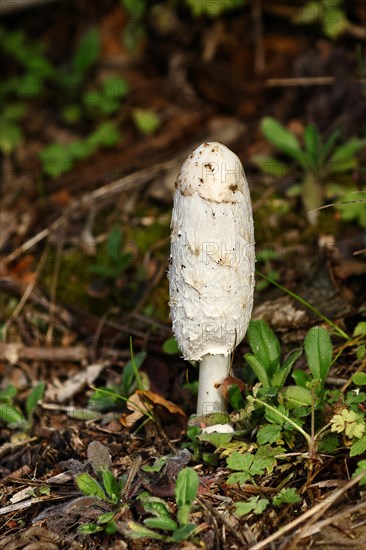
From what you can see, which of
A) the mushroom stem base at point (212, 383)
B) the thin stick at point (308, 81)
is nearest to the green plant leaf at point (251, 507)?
the mushroom stem base at point (212, 383)

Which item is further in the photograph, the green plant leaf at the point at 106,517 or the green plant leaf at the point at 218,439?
the green plant leaf at the point at 218,439

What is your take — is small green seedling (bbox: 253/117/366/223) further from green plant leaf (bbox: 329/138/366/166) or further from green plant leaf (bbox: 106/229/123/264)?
green plant leaf (bbox: 106/229/123/264)

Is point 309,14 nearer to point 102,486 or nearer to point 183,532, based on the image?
A: point 102,486

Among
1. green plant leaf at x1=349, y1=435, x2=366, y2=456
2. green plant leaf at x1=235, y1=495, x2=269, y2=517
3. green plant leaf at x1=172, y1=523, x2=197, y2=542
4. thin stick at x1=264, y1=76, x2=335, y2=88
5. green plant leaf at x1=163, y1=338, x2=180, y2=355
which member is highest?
thin stick at x1=264, y1=76, x2=335, y2=88

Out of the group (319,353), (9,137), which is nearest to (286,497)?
(319,353)

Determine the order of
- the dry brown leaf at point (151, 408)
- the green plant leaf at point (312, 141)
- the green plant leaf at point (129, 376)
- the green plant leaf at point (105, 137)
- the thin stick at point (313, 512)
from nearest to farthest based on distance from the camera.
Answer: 1. the thin stick at point (313, 512)
2. the dry brown leaf at point (151, 408)
3. the green plant leaf at point (129, 376)
4. the green plant leaf at point (312, 141)
5. the green plant leaf at point (105, 137)

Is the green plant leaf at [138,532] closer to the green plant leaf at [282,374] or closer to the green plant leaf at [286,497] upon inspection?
the green plant leaf at [286,497]

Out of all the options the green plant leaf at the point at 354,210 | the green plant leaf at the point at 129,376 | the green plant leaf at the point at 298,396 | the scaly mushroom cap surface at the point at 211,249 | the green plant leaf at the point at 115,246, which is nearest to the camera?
the scaly mushroom cap surface at the point at 211,249

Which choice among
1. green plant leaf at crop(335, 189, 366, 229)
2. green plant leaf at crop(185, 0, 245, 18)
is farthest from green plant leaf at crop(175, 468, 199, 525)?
green plant leaf at crop(185, 0, 245, 18)
